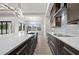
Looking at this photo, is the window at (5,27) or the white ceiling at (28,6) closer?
the white ceiling at (28,6)

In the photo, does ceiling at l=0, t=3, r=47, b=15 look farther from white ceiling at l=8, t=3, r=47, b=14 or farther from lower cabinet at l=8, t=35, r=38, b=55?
lower cabinet at l=8, t=35, r=38, b=55

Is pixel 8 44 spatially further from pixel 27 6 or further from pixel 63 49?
pixel 27 6

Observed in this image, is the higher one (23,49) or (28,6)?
(28,6)

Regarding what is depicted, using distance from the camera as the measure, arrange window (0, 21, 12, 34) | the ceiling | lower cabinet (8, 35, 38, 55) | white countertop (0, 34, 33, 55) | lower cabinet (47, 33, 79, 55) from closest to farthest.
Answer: white countertop (0, 34, 33, 55), lower cabinet (8, 35, 38, 55), lower cabinet (47, 33, 79, 55), the ceiling, window (0, 21, 12, 34)

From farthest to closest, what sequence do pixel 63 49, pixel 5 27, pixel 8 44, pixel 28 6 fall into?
pixel 5 27
pixel 28 6
pixel 63 49
pixel 8 44

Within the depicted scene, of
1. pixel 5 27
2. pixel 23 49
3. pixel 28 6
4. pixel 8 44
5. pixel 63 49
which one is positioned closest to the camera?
pixel 8 44

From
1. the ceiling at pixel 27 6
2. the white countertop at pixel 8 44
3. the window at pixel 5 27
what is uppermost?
Answer: the ceiling at pixel 27 6

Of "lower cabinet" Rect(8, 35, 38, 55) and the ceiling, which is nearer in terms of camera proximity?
"lower cabinet" Rect(8, 35, 38, 55)

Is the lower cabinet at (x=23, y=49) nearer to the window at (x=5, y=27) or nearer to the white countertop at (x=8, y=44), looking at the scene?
the white countertop at (x=8, y=44)

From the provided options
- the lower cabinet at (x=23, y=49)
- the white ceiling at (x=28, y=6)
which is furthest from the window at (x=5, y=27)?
the lower cabinet at (x=23, y=49)

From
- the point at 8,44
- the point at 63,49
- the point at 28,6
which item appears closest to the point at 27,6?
the point at 28,6

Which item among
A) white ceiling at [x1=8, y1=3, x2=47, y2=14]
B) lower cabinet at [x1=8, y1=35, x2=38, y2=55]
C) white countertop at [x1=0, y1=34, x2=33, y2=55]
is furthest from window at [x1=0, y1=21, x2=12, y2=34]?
white countertop at [x1=0, y1=34, x2=33, y2=55]

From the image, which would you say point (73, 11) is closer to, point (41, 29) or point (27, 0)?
point (27, 0)
